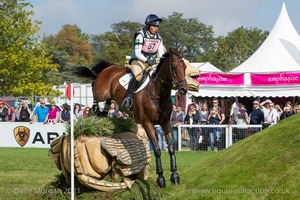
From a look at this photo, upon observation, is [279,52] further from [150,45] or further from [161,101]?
[161,101]

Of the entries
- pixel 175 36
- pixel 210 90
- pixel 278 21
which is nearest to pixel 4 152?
pixel 210 90

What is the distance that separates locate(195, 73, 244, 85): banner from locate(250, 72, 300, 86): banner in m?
0.60

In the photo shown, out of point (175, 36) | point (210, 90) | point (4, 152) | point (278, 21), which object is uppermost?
point (175, 36)

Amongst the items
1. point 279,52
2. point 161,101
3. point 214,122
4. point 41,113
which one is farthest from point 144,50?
point 279,52

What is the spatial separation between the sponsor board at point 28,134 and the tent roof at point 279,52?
10.6 metres

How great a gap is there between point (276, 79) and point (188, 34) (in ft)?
283

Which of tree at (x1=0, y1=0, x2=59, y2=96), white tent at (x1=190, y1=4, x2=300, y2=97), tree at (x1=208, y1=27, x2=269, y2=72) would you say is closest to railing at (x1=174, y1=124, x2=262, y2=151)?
white tent at (x1=190, y1=4, x2=300, y2=97)

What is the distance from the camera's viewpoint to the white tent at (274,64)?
1047 inches

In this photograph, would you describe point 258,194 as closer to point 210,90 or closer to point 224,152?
point 224,152

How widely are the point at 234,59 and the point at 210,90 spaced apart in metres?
44.0

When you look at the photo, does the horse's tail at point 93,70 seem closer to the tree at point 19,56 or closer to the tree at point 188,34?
the tree at point 19,56

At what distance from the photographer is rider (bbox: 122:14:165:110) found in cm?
1112

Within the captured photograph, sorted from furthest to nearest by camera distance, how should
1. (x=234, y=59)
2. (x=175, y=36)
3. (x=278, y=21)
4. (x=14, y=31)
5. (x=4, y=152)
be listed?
(x=175, y=36)
(x=234, y=59)
(x=14, y=31)
(x=278, y=21)
(x=4, y=152)

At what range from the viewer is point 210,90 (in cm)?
2734
